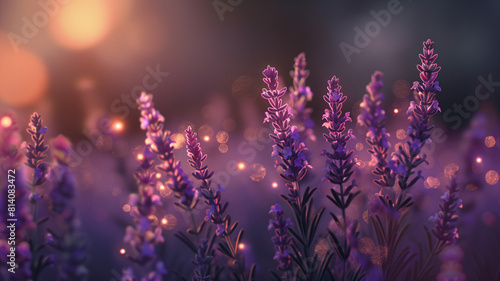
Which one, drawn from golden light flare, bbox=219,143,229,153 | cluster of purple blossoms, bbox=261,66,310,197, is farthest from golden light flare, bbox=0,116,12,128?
golden light flare, bbox=219,143,229,153

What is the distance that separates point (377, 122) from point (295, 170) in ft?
1.51

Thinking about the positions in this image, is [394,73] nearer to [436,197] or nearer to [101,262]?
[436,197]

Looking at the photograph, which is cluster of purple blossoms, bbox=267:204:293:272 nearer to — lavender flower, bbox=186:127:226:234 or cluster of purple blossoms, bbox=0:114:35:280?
lavender flower, bbox=186:127:226:234

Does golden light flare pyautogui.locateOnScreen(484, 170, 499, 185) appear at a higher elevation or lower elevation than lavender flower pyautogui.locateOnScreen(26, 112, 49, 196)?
higher

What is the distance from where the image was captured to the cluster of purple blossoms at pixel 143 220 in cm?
153

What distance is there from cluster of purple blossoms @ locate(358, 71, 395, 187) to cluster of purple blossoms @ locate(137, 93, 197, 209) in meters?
0.91

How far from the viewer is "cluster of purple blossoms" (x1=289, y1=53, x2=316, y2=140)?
1742 mm

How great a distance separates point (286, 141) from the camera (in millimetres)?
1835

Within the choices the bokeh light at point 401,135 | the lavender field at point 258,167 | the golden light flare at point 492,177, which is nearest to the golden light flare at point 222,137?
the lavender field at point 258,167

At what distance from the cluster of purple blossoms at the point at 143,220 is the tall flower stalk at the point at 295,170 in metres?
0.61

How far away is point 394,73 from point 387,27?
100cm

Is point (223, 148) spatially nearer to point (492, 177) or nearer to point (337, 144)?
point (492, 177)

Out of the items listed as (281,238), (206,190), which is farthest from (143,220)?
(281,238)

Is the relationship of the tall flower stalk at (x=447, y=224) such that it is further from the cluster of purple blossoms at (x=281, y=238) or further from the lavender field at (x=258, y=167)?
the cluster of purple blossoms at (x=281, y=238)
